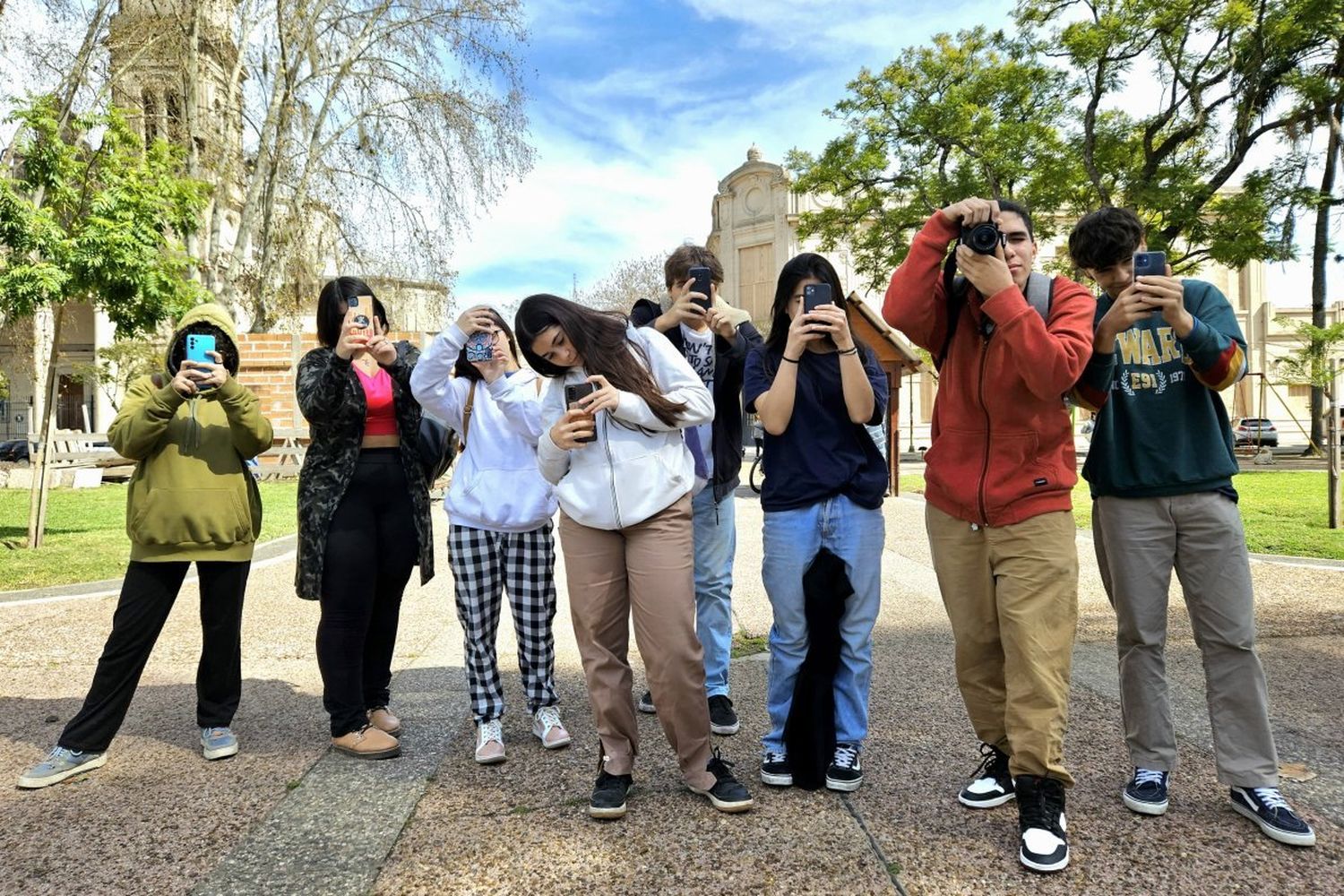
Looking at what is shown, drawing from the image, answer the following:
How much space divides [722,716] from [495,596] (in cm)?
112

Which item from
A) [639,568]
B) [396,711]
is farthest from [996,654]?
[396,711]

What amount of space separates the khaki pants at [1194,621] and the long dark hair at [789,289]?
3.74 ft

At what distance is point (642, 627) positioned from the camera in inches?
114

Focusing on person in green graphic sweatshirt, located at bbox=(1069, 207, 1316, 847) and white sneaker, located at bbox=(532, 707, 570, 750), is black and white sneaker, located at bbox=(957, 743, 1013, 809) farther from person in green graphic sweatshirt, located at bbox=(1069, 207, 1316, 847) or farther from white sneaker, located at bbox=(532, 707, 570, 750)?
white sneaker, located at bbox=(532, 707, 570, 750)

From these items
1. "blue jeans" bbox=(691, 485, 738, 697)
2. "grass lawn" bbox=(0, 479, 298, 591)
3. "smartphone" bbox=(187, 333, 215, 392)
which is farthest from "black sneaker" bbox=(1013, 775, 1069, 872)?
"grass lawn" bbox=(0, 479, 298, 591)

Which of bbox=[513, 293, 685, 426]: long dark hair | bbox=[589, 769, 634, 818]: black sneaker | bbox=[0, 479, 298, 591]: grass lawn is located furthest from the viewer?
bbox=[0, 479, 298, 591]: grass lawn

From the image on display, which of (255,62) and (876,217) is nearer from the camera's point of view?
(255,62)

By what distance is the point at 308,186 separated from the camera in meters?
19.8

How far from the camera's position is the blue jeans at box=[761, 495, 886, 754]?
3.02 metres

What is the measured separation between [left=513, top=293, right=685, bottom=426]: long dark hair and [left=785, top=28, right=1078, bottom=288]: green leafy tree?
70.0ft

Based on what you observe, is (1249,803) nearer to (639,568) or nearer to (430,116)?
(639,568)

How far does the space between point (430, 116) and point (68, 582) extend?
14.0 m

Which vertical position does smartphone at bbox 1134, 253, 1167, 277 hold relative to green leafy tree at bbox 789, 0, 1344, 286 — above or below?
below

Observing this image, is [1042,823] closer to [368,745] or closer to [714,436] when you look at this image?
[714,436]
